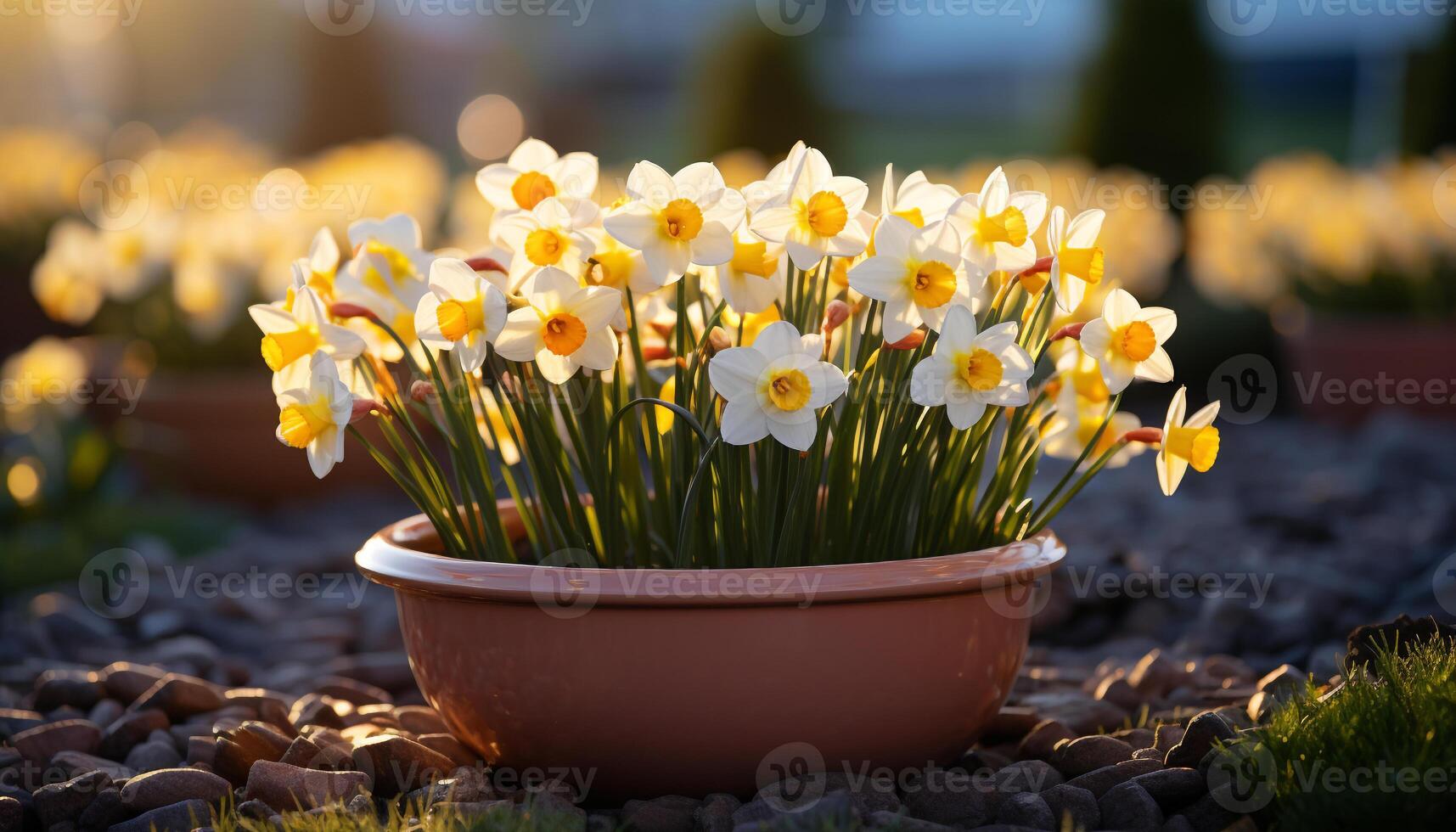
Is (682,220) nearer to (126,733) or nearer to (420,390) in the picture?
(420,390)

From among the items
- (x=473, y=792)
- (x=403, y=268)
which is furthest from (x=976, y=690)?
(x=403, y=268)

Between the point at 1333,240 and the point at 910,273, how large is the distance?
13.5 feet

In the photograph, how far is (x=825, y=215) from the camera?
1427 millimetres

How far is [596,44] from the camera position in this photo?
29094mm

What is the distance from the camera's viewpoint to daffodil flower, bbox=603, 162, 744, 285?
142 cm

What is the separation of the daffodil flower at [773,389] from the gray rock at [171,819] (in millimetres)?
772

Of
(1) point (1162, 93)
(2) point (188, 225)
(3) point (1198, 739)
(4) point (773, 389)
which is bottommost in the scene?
(3) point (1198, 739)

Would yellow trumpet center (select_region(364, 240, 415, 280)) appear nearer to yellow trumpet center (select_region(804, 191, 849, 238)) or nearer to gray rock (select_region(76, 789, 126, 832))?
yellow trumpet center (select_region(804, 191, 849, 238))

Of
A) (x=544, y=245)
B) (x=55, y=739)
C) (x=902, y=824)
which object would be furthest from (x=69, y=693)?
(x=902, y=824)

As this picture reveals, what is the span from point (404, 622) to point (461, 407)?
0.29 metres

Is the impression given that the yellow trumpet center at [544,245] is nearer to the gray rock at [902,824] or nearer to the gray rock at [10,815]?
the gray rock at [902,824]

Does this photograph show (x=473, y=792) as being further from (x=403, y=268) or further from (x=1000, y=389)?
(x=1000, y=389)

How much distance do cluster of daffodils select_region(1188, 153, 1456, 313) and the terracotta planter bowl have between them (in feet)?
13.1

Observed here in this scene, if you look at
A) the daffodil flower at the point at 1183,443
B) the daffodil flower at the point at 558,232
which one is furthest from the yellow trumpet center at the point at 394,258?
the daffodil flower at the point at 1183,443
